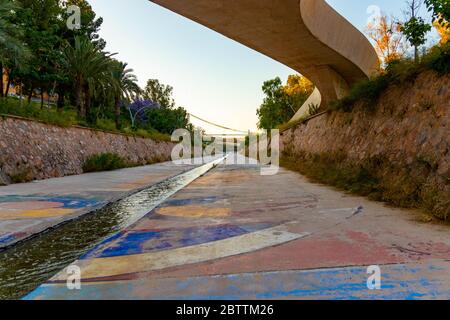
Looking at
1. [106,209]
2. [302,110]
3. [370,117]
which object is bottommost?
[106,209]

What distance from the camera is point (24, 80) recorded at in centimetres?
2788

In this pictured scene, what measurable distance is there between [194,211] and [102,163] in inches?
525

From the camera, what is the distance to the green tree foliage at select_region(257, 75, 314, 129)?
37875 millimetres

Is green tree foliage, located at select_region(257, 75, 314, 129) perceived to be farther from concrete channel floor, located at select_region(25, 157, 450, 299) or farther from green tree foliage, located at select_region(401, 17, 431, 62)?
concrete channel floor, located at select_region(25, 157, 450, 299)

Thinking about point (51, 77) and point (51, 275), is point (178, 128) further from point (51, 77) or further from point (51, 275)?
point (51, 275)

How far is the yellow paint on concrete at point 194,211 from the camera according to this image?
5.84 m

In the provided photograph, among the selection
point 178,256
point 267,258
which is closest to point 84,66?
point 178,256

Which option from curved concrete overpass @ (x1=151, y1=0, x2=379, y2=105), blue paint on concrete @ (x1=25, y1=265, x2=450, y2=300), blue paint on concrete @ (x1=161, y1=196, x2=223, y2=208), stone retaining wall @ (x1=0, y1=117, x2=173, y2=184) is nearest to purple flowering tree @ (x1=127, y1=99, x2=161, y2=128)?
stone retaining wall @ (x1=0, y1=117, x2=173, y2=184)

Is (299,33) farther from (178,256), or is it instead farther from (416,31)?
(178,256)

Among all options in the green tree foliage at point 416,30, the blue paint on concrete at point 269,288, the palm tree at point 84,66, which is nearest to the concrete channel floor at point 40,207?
the blue paint on concrete at point 269,288

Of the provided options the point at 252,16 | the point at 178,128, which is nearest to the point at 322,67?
the point at 252,16

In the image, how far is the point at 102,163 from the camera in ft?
58.7

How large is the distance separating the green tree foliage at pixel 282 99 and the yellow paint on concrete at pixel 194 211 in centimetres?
3173
